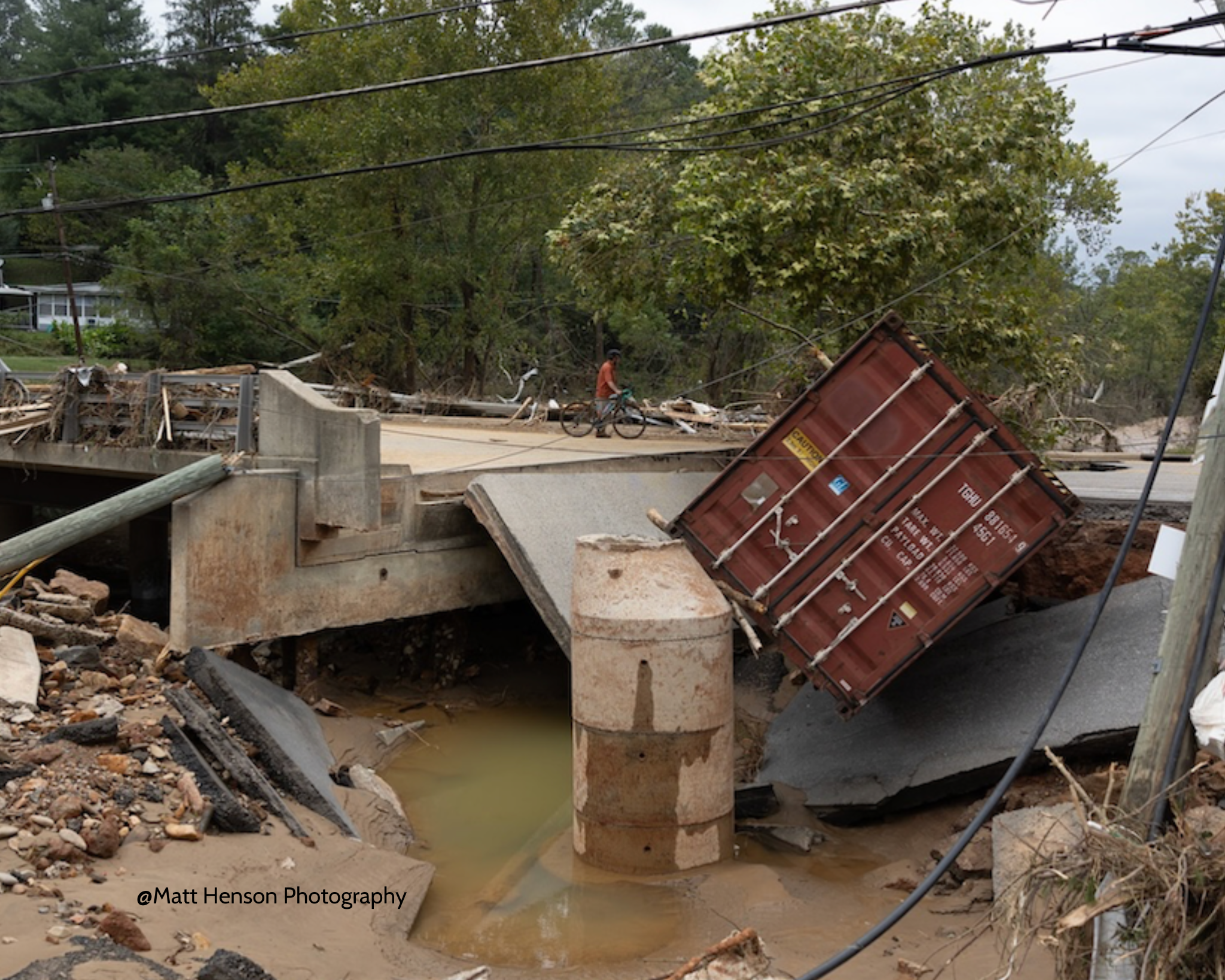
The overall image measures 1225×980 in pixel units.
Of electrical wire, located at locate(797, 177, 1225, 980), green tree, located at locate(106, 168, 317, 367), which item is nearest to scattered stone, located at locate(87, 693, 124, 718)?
electrical wire, located at locate(797, 177, 1225, 980)

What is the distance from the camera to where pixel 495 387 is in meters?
32.3

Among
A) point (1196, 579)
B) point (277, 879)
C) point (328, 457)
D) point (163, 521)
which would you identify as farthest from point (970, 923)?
point (163, 521)

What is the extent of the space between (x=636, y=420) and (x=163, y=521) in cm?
729

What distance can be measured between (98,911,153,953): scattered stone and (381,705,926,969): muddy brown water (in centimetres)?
193

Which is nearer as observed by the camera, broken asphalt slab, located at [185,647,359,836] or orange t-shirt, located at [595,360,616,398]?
broken asphalt slab, located at [185,647,359,836]

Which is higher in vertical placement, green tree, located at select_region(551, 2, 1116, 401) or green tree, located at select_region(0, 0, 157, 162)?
green tree, located at select_region(0, 0, 157, 162)

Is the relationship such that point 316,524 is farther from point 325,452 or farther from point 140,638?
point 140,638

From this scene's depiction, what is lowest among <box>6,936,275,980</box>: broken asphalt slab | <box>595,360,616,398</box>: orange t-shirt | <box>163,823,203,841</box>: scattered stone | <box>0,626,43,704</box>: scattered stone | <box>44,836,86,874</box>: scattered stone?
<box>163,823,203,841</box>: scattered stone

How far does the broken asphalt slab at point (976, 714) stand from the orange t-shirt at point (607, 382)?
7.51 m

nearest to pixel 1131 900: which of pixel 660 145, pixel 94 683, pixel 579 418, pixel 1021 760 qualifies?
pixel 1021 760

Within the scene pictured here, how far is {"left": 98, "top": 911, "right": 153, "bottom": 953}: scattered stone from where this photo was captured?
6461 millimetres

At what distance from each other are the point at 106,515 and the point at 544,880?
4635 millimetres

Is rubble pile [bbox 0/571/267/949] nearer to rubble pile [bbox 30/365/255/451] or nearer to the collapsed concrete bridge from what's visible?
the collapsed concrete bridge

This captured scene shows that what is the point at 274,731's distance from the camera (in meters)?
10.0
